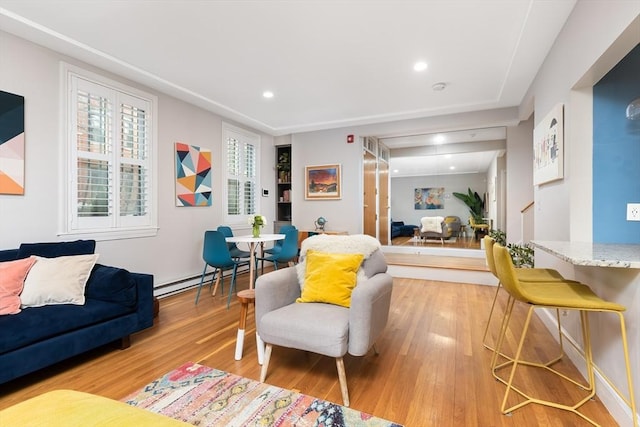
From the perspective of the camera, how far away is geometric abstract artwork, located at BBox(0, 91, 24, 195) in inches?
98.3

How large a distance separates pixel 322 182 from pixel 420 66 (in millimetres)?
2772

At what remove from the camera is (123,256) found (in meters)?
3.42

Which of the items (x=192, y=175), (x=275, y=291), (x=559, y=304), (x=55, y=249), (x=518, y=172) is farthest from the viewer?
(x=518, y=172)

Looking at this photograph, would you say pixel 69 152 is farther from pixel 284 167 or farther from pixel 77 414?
pixel 284 167

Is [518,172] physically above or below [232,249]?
above

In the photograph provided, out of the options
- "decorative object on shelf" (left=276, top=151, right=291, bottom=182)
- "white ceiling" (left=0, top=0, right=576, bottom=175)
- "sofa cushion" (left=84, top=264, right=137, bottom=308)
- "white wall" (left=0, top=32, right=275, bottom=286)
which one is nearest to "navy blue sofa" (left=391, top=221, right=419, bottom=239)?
"decorative object on shelf" (left=276, top=151, right=291, bottom=182)

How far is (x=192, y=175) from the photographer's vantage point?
4270 millimetres

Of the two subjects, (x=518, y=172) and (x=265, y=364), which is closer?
(x=265, y=364)

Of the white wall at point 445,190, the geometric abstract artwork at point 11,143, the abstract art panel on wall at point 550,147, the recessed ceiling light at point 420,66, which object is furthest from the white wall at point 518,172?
the geometric abstract artwork at point 11,143

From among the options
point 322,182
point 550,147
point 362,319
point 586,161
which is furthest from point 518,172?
point 362,319

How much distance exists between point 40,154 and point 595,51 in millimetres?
4346

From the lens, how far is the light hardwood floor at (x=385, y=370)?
1.69 metres

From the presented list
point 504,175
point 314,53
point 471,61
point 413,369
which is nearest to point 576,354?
point 413,369

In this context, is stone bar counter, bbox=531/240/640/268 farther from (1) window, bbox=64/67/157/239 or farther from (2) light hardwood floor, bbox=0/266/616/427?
(1) window, bbox=64/67/157/239
